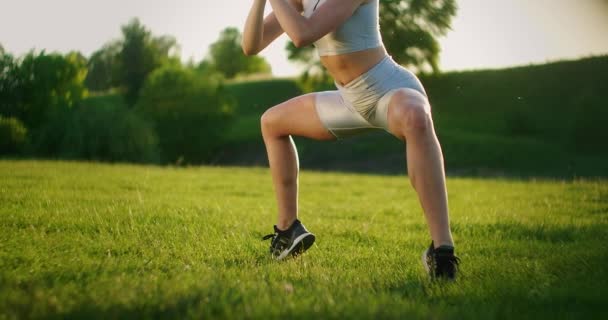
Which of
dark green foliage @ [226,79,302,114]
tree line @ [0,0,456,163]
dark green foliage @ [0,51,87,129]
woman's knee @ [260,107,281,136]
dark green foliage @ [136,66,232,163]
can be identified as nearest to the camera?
woman's knee @ [260,107,281,136]

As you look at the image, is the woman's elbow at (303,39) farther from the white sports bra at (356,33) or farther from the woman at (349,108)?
the white sports bra at (356,33)

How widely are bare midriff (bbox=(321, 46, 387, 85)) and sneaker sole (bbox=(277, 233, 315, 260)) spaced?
115cm

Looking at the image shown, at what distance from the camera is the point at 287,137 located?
4598 mm

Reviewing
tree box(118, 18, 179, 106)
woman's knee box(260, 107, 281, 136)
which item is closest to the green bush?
woman's knee box(260, 107, 281, 136)

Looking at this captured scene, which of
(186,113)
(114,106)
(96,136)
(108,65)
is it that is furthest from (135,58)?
(96,136)

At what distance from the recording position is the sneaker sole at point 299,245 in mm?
4184

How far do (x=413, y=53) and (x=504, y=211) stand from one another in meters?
36.1

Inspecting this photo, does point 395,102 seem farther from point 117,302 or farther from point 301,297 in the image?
point 117,302

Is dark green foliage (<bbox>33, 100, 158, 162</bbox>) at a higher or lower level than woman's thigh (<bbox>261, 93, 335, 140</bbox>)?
lower

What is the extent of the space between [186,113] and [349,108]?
44510 millimetres

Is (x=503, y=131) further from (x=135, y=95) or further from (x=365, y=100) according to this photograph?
(x=365, y=100)

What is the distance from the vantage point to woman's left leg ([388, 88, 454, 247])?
11.3 feet

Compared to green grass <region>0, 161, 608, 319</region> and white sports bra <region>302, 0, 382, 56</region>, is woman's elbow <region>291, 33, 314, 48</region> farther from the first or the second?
green grass <region>0, 161, 608, 319</region>

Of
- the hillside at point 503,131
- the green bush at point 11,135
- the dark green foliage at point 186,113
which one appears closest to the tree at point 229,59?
the hillside at point 503,131
